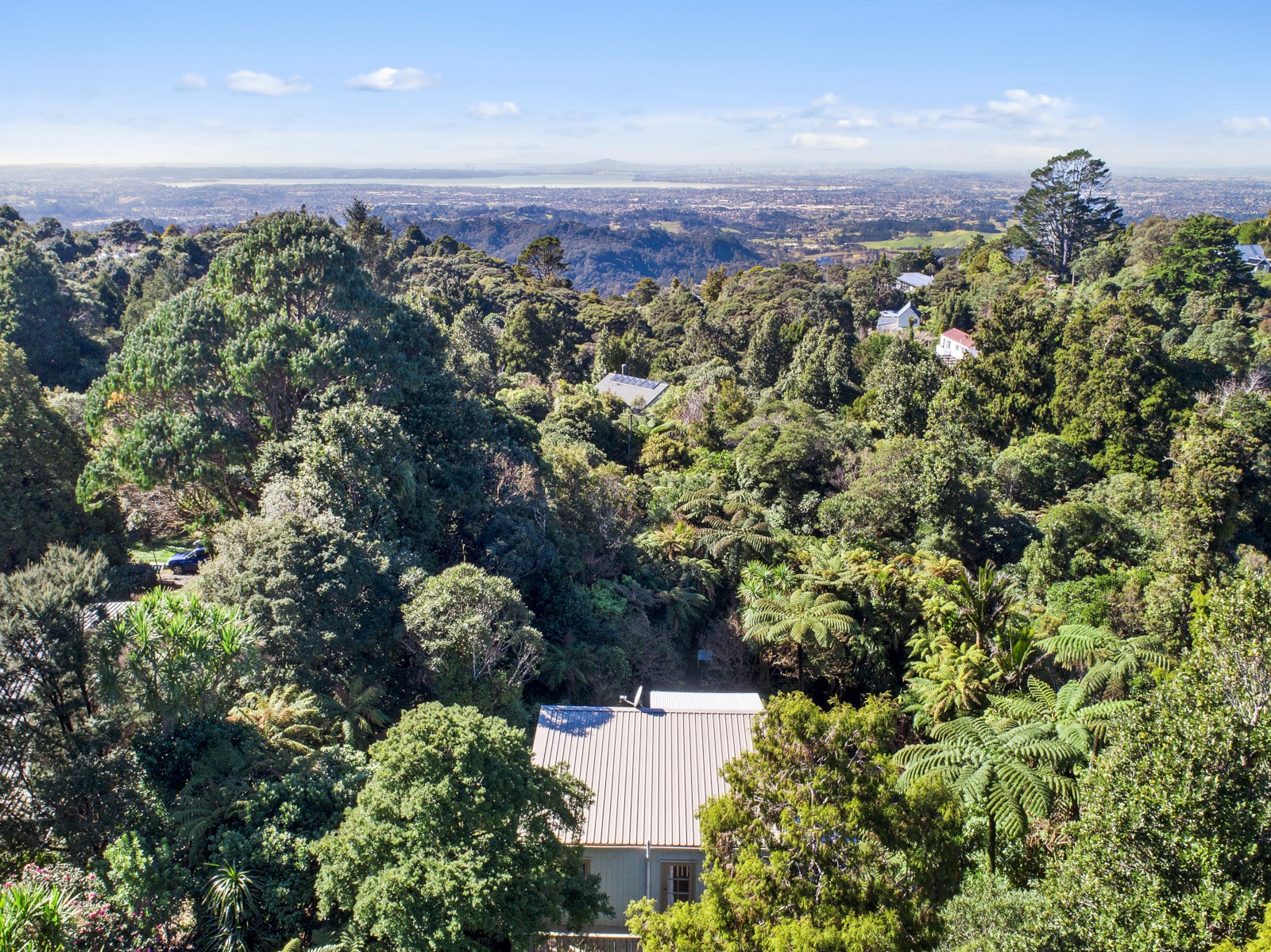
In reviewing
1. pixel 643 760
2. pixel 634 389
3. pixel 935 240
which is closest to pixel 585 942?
pixel 643 760

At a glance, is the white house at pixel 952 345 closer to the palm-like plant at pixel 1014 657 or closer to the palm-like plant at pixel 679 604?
the palm-like plant at pixel 679 604

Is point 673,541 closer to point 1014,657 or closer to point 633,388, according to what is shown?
point 1014,657

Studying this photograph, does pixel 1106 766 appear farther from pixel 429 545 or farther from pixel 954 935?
pixel 429 545

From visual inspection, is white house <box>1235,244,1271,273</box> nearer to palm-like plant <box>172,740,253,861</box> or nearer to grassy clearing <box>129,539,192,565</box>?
grassy clearing <box>129,539,192,565</box>

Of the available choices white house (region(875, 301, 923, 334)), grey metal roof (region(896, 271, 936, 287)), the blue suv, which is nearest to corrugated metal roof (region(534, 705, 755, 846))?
the blue suv

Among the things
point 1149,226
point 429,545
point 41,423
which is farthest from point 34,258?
point 1149,226

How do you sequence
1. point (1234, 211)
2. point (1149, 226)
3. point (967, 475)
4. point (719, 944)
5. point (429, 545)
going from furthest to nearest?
point (1234, 211)
point (1149, 226)
point (967, 475)
point (429, 545)
point (719, 944)
